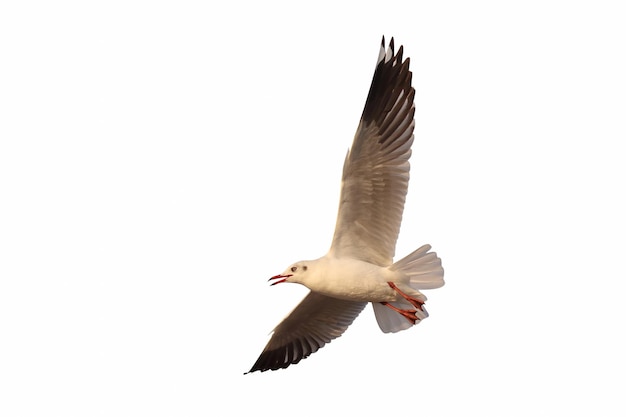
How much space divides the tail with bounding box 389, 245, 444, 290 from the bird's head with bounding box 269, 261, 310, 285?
79cm

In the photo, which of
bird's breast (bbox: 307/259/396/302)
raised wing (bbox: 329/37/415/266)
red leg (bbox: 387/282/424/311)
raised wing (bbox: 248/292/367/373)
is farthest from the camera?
raised wing (bbox: 248/292/367/373)

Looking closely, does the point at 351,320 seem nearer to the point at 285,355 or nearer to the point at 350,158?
the point at 285,355

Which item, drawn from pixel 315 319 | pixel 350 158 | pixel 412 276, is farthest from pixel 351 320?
pixel 350 158

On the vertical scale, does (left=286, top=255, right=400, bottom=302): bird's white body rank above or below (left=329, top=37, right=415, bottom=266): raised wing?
below

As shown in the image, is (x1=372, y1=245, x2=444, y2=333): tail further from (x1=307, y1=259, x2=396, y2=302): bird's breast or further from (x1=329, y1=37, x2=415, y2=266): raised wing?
(x1=329, y1=37, x2=415, y2=266): raised wing

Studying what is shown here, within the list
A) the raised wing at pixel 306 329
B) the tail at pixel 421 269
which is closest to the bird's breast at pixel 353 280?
the tail at pixel 421 269

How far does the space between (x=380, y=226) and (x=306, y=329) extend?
174 centimetres

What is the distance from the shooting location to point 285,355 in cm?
1171

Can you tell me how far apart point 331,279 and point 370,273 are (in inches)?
14.0

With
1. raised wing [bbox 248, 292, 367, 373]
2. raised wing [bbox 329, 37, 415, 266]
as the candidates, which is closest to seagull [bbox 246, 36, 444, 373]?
raised wing [bbox 329, 37, 415, 266]

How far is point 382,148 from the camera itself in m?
10.0

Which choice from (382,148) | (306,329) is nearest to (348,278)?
(382,148)

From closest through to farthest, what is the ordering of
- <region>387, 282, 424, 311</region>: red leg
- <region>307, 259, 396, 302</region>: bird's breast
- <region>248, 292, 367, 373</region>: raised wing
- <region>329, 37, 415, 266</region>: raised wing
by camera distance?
<region>329, 37, 415, 266</region>: raised wing → <region>307, 259, 396, 302</region>: bird's breast → <region>387, 282, 424, 311</region>: red leg → <region>248, 292, 367, 373</region>: raised wing

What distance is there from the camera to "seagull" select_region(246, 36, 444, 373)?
32.9 ft
